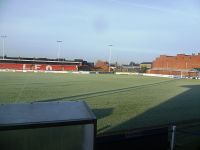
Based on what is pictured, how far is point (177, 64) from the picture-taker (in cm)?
10131

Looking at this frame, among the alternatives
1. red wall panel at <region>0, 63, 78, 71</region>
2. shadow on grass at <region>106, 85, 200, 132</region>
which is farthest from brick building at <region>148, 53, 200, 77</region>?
shadow on grass at <region>106, 85, 200, 132</region>

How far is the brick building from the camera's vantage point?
96812 millimetres

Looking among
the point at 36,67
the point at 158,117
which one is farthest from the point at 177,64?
the point at 158,117

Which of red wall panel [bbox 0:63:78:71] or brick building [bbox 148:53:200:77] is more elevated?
brick building [bbox 148:53:200:77]

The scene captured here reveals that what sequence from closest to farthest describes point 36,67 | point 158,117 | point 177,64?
point 158,117
point 177,64
point 36,67

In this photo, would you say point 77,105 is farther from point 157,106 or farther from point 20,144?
point 157,106

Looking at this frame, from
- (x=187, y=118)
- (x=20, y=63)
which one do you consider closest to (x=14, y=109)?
(x=187, y=118)

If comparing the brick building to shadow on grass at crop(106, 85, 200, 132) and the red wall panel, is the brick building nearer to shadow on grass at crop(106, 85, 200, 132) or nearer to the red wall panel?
the red wall panel

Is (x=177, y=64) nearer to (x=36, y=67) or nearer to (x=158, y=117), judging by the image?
(x=36, y=67)

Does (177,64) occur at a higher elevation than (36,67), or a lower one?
higher

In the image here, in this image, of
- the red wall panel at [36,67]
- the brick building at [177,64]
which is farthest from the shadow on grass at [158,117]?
the red wall panel at [36,67]

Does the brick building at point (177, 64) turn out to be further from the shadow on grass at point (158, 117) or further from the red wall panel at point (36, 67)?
the shadow on grass at point (158, 117)

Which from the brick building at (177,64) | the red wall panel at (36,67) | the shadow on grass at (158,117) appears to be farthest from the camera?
the red wall panel at (36,67)

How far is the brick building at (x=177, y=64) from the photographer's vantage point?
96.8m
